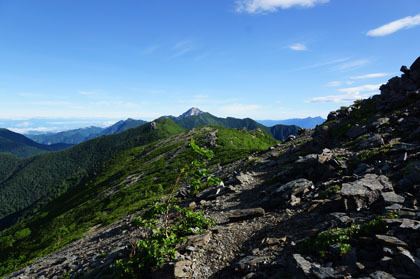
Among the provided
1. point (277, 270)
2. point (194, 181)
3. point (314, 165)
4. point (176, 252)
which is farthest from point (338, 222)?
point (314, 165)

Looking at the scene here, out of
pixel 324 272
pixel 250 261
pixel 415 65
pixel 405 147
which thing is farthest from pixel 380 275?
pixel 415 65

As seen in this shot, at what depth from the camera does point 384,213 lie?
880cm

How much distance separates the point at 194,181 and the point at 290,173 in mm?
10865

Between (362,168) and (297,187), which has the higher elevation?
(362,168)

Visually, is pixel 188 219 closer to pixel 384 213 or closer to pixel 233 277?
pixel 233 277

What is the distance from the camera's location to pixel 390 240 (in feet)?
23.0

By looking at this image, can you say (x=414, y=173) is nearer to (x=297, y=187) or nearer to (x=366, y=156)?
(x=366, y=156)

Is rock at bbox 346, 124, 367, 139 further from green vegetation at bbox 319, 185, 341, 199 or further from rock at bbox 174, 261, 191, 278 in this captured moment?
rock at bbox 174, 261, 191, 278

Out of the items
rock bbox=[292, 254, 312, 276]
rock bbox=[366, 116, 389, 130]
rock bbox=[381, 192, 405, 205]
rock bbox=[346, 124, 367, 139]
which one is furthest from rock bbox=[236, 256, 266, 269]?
rock bbox=[366, 116, 389, 130]

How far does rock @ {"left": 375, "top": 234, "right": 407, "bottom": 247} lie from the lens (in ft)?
22.3

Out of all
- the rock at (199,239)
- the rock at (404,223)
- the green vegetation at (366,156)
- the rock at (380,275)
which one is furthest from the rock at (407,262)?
the green vegetation at (366,156)

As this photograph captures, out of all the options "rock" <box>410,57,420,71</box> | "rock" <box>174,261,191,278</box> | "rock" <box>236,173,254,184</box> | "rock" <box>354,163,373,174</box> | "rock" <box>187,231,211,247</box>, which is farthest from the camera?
"rock" <box>410,57,420,71</box>

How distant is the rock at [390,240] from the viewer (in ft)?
22.3

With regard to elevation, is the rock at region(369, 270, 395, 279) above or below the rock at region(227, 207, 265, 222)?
above
